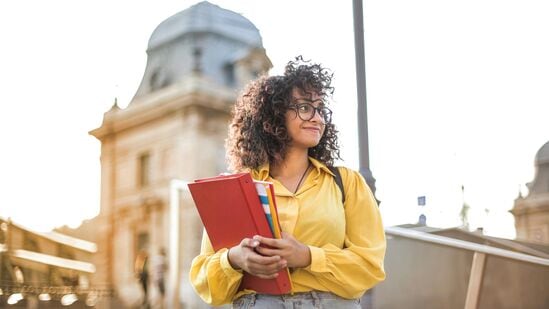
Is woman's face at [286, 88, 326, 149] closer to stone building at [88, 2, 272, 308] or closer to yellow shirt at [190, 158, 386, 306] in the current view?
yellow shirt at [190, 158, 386, 306]

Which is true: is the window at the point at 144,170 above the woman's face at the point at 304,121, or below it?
above

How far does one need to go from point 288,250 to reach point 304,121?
41 cm

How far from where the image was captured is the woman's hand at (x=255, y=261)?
5.92ft

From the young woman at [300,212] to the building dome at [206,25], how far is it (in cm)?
309

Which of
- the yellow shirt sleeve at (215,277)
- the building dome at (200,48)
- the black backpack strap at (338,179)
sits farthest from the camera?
Result: the building dome at (200,48)

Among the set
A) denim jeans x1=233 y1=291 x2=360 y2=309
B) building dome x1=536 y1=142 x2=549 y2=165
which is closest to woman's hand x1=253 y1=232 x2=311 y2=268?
denim jeans x1=233 y1=291 x2=360 y2=309

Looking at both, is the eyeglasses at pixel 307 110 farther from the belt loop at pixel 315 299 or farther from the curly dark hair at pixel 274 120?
the belt loop at pixel 315 299

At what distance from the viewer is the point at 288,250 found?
1.82 metres

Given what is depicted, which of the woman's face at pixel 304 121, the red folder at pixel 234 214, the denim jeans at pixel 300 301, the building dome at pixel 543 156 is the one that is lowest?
the denim jeans at pixel 300 301

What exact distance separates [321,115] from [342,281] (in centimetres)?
48

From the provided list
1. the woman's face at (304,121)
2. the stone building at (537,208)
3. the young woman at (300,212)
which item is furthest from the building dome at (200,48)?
the woman's face at (304,121)

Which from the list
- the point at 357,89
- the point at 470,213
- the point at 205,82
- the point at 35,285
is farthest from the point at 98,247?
the point at 470,213

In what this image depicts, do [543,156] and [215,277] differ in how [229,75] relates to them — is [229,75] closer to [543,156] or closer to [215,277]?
[543,156]

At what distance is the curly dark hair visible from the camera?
82.5 inches
